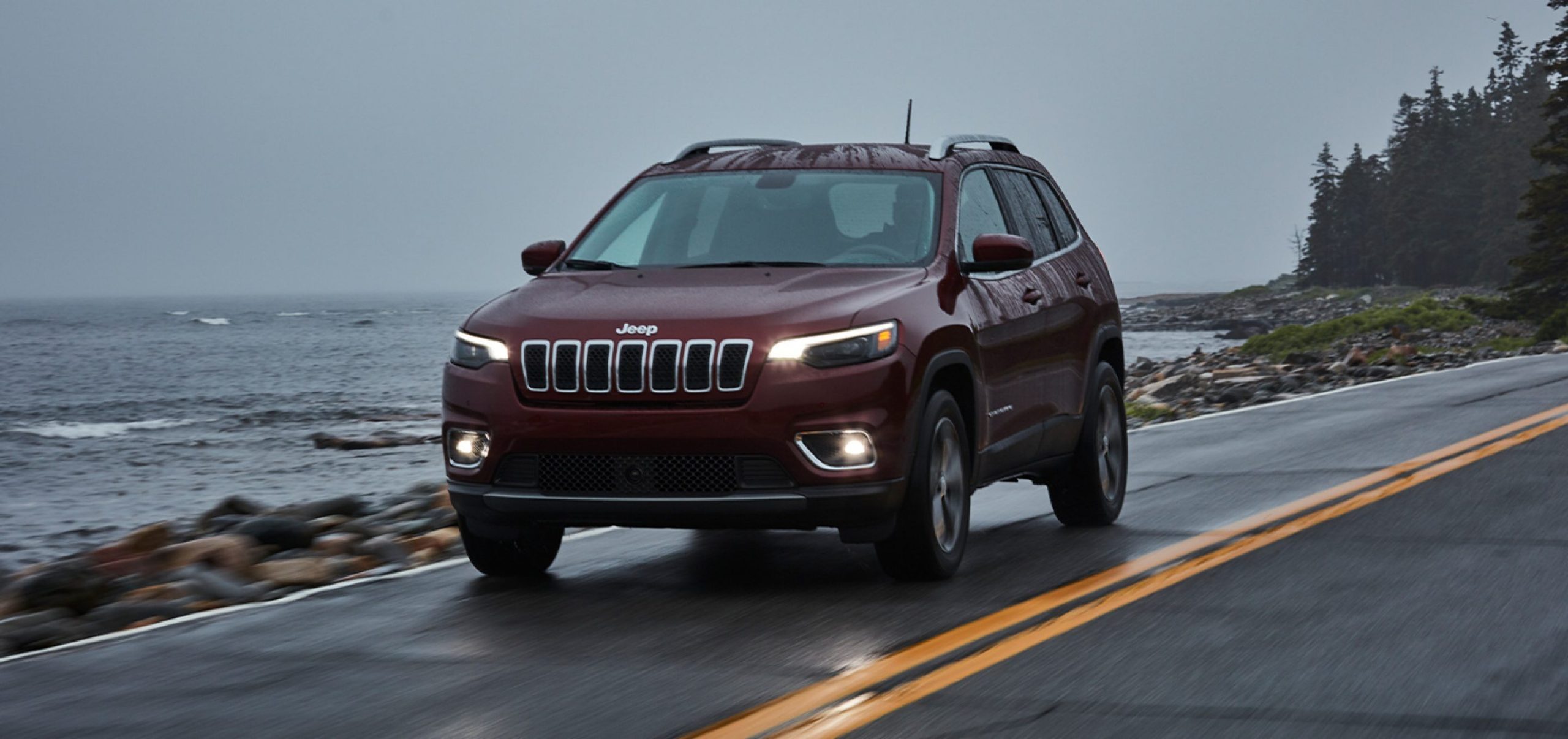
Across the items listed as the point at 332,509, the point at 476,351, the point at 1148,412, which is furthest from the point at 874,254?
the point at 1148,412

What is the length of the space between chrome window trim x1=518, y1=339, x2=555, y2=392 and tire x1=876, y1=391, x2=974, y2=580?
4.70ft

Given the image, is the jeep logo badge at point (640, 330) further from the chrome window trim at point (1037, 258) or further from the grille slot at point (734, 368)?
the chrome window trim at point (1037, 258)

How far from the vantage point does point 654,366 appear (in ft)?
21.8

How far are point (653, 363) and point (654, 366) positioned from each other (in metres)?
0.02

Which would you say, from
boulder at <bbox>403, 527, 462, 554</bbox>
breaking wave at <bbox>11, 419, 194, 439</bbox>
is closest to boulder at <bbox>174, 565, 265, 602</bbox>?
boulder at <bbox>403, 527, 462, 554</bbox>

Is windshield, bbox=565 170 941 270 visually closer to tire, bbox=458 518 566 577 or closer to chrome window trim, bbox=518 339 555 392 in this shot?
chrome window trim, bbox=518 339 555 392

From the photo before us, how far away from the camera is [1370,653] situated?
5617mm

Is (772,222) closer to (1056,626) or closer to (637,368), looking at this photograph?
(637,368)

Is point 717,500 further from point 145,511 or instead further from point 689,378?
point 145,511

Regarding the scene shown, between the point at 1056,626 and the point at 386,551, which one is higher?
the point at 1056,626

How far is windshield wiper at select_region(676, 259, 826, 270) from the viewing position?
7.61 m

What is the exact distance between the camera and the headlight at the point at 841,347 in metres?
6.64

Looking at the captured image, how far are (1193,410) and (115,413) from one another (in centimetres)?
3244

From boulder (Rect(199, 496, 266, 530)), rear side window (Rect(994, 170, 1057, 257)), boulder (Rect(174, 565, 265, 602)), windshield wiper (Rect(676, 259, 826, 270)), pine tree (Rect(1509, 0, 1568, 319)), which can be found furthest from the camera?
pine tree (Rect(1509, 0, 1568, 319))
